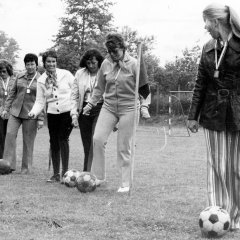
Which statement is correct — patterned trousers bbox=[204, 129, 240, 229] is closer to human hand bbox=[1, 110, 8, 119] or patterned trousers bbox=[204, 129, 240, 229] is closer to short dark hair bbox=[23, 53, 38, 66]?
short dark hair bbox=[23, 53, 38, 66]

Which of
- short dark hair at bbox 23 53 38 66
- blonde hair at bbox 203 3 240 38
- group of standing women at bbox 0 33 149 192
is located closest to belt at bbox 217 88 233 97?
blonde hair at bbox 203 3 240 38

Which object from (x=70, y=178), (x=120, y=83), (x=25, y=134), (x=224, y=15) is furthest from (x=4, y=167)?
(x=224, y=15)

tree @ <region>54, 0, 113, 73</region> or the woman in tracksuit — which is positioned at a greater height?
tree @ <region>54, 0, 113, 73</region>

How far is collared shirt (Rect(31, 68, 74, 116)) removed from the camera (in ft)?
28.2

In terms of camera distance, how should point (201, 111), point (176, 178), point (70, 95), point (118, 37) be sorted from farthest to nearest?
point (176, 178)
point (70, 95)
point (118, 37)
point (201, 111)

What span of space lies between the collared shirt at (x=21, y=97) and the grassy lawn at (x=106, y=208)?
1106mm

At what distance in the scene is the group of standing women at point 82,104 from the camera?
24.7 feet

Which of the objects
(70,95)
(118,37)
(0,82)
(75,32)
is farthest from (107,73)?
(75,32)

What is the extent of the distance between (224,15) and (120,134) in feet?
9.62

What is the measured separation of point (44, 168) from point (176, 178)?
2728 mm

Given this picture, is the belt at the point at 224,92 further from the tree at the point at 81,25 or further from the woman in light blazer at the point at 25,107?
the tree at the point at 81,25

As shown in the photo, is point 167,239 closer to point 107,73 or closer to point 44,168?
point 107,73

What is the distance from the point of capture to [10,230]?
5.26m

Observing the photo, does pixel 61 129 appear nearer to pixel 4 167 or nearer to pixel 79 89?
pixel 79 89
